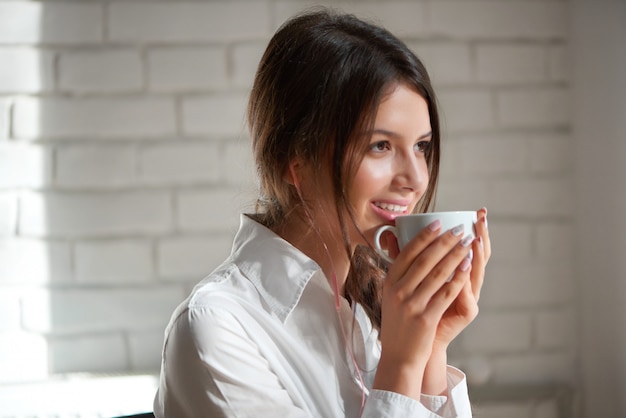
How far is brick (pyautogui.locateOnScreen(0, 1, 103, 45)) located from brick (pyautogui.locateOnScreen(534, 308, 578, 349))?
1173mm

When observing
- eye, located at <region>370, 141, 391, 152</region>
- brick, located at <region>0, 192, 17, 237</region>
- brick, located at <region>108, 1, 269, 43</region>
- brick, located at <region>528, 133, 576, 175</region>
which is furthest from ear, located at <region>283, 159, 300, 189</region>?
brick, located at <region>528, 133, 576, 175</region>

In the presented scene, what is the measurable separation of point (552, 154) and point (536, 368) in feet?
1.64

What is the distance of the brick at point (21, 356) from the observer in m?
1.58

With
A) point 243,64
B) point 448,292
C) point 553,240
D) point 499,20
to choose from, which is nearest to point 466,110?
point 499,20

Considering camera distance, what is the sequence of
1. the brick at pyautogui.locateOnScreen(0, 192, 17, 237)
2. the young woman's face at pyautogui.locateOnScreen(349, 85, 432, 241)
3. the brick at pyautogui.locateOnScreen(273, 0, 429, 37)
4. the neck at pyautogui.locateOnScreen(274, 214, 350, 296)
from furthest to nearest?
the brick at pyautogui.locateOnScreen(273, 0, 429, 37), the brick at pyautogui.locateOnScreen(0, 192, 17, 237), the neck at pyautogui.locateOnScreen(274, 214, 350, 296), the young woman's face at pyautogui.locateOnScreen(349, 85, 432, 241)

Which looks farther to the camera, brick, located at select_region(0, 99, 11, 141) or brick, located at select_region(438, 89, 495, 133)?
brick, located at select_region(438, 89, 495, 133)

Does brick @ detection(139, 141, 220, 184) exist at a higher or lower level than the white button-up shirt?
higher

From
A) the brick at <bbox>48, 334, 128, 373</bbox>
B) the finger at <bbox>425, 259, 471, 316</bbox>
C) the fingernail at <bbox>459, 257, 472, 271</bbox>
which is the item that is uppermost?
the fingernail at <bbox>459, 257, 472, 271</bbox>

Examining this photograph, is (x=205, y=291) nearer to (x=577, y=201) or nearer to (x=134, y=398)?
(x=134, y=398)

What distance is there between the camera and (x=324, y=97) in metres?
1.01

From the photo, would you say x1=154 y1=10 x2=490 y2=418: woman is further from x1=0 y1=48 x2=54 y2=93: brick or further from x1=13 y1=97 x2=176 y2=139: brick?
x1=0 y1=48 x2=54 y2=93: brick

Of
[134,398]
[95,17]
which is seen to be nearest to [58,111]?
[95,17]

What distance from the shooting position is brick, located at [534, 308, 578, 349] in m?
1.78

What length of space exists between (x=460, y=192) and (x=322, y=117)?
0.80m
